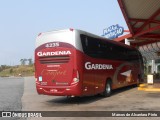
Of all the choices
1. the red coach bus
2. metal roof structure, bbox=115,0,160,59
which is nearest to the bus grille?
the red coach bus

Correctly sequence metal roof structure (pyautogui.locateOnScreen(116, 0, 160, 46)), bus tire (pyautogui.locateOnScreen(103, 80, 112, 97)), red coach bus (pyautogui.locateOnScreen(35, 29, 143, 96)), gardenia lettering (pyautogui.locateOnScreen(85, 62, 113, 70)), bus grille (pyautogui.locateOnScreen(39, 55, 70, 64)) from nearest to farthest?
red coach bus (pyautogui.locateOnScreen(35, 29, 143, 96))
bus grille (pyautogui.locateOnScreen(39, 55, 70, 64))
gardenia lettering (pyautogui.locateOnScreen(85, 62, 113, 70))
bus tire (pyautogui.locateOnScreen(103, 80, 112, 97))
metal roof structure (pyautogui.locateOnScreen(116, 0, 160, 46))

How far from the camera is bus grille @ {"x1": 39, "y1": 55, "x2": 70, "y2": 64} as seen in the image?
1397 cm

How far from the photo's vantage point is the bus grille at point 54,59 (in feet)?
45.8

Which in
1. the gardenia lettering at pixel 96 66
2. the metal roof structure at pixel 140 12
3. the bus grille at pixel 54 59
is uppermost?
the metal roof structure at pixel 140 12

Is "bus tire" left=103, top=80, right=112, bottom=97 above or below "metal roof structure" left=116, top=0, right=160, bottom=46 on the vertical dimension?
below

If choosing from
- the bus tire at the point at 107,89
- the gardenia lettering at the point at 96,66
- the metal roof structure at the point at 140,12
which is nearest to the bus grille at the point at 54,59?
the gardenia lettering at the point at 96,66

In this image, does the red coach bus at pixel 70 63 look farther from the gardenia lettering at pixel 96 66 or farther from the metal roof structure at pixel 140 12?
the metal roof structure at pixel 140 12

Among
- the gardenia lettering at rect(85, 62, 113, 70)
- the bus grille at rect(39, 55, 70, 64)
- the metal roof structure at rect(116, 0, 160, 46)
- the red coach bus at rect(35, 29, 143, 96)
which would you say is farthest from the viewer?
the metal roof structure at rect(116, 0, 160, 46)

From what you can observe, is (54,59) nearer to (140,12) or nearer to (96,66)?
(96,66)

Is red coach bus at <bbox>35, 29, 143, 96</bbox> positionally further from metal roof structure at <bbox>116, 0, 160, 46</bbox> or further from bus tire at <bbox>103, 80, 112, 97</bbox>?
metal roof structure at <bbox>116, 0, 160, 46</bbox>

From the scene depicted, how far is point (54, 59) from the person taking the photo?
14211 mm

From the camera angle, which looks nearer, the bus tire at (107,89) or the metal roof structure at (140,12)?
the bus tire at (107,89)

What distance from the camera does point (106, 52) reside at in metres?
16.9

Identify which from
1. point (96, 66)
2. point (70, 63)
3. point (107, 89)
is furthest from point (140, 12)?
point (70, 63)
